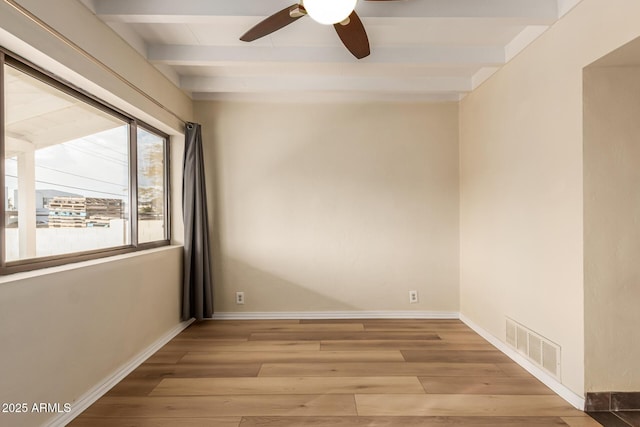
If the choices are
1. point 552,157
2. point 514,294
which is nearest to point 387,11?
point 552,157

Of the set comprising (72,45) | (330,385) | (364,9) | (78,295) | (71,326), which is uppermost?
(364,9)

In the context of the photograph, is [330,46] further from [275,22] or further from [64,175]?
[64,175]

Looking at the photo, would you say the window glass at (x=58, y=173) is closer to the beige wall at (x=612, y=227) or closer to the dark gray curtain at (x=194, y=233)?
the dark gray curtain at (x=194, y=233)

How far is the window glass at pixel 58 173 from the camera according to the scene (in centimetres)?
187

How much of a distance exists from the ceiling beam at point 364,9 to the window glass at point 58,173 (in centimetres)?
64

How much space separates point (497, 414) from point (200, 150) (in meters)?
3.28

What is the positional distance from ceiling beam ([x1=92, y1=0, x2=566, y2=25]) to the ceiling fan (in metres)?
0.24

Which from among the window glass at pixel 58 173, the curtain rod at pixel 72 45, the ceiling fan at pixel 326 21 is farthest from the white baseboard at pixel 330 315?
the ceiling fan at pixel 326 21

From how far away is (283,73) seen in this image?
10.9ft

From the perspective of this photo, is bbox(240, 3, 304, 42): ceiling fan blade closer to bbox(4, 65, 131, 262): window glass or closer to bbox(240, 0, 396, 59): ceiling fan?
bbox(240, 0, 396, 59): ceiling fan

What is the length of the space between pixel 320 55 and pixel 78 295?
230 cm

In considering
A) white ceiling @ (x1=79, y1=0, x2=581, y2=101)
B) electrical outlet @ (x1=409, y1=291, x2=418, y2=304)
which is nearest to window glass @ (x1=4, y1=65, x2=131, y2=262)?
white ceiling @ (x1=79, y1=0, x2=581, y2=101)

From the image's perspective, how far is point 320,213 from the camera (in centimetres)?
398

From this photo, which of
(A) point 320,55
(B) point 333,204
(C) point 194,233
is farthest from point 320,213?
(A) point 320,55
